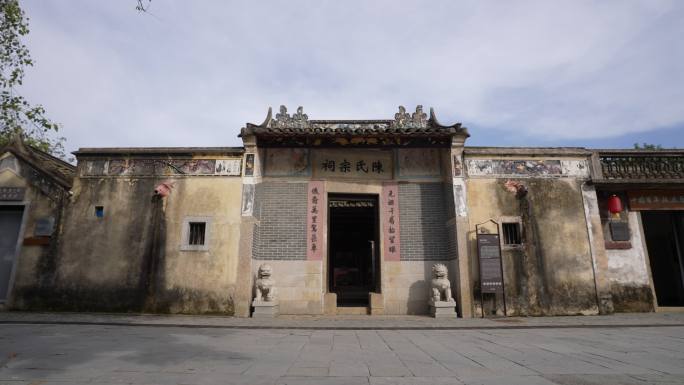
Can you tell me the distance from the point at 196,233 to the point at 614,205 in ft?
33.6

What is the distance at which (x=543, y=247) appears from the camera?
892 cm

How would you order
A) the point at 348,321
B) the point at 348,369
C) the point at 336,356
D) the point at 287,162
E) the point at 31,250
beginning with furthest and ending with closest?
the point at 287,162
the point at 31,250
the point at 348,321
the point at 336,356
the point at 348,369

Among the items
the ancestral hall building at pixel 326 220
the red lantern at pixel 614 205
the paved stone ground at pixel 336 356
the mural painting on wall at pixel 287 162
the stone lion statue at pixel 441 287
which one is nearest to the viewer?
the paved stone ground at pixel 336 356

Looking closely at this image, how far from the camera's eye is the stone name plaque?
852cm

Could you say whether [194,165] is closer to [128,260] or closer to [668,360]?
[128,260]

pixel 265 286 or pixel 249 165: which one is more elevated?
pixel 249 165

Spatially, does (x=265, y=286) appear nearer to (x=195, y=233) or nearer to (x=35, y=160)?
(x=195, y=233)

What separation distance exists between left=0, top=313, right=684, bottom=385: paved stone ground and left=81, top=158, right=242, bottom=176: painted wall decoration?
4155mm

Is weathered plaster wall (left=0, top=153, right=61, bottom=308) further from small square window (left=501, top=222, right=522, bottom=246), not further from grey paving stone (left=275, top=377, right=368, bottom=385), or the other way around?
small square window (left=501, top=222, right=522, bottom=246)

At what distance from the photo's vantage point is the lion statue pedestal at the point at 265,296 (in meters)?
8.35

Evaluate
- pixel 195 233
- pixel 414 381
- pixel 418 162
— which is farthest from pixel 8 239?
pixel 414 381

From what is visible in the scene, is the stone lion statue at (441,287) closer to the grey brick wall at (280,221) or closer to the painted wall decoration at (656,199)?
the grey brick wall at (280,221)

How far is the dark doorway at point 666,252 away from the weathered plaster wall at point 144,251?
11.0 meters

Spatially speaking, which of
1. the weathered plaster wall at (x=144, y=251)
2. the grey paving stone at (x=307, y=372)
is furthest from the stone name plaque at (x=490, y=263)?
the grey paving stone at (x=307, y=372)
